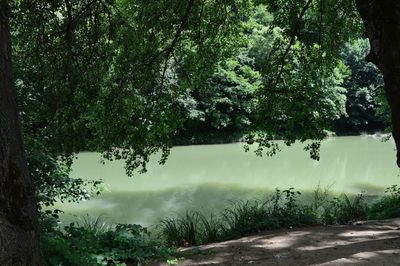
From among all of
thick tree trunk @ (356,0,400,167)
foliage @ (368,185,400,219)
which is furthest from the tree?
foliage @ (368,185,400,219)

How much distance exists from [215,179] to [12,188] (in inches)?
616

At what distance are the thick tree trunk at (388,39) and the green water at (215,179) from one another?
655cm

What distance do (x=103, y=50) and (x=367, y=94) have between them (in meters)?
35.5

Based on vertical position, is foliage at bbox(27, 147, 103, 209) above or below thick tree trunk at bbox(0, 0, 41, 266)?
above

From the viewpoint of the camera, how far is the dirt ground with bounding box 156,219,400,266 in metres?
4.72

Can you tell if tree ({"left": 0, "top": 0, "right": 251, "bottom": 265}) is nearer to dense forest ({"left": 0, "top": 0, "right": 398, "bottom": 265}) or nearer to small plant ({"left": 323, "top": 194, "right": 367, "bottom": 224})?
dense forest ({"left": 0, "top": 0, "right": 398, "bottom": 265})

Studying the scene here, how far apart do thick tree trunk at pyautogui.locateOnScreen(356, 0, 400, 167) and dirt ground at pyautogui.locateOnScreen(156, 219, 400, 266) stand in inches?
83.5

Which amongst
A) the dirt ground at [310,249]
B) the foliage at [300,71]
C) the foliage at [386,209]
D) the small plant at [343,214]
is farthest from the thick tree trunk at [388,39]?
the foliage at [386,209]

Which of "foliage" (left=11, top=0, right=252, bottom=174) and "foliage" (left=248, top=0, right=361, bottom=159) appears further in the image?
"foliage" (left=248, top=0, right=361, bottom=159)

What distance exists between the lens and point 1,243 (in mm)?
1855

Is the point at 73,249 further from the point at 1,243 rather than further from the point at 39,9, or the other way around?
the point at 39,9

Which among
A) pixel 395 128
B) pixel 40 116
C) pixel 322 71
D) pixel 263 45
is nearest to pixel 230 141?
pixel 263 45

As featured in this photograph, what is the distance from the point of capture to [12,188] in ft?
6.21

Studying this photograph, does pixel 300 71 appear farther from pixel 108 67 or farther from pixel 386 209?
pixel 108 67
